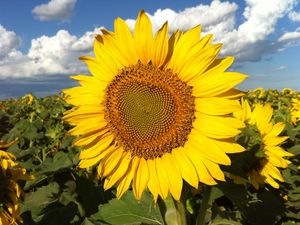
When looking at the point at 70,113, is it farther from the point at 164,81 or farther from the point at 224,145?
the point at 224,145

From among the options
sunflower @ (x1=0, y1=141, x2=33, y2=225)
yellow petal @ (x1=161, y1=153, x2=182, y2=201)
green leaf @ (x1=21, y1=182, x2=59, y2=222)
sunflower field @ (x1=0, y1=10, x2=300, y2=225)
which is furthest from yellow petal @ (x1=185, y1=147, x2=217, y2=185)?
green leaf @ (x1=21, y1=182, x2=59, y2=222)

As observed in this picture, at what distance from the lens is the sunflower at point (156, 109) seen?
247 cm

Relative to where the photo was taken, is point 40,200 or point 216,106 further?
point 40,200

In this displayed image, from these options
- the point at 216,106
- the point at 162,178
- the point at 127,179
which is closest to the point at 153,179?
the point at 162,178

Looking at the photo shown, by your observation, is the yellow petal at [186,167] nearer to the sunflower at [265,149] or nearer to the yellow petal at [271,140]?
the sunflower at [265,149]

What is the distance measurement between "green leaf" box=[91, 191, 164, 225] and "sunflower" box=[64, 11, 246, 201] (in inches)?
7.3

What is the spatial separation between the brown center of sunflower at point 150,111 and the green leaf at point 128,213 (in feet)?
1.30

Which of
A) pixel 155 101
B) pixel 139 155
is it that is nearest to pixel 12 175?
pixel 139 155

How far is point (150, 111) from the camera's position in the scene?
264cm

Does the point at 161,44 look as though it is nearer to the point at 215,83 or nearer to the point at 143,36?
the point at 143,36

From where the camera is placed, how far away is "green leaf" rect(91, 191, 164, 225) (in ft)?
9.16

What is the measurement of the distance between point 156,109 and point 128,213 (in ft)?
2.33

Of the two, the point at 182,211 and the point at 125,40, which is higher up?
the point at 125,40

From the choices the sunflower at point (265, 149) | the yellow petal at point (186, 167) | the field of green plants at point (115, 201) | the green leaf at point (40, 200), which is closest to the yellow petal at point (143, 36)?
the yellow petal at point (186, 167)
